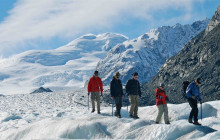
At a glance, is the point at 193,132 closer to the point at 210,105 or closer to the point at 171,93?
the point at 210,105

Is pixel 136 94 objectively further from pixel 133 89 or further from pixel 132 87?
pixel 132 87

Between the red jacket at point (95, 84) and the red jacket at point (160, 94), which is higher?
the red jacket at point (95, 84)

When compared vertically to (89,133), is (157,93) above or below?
above

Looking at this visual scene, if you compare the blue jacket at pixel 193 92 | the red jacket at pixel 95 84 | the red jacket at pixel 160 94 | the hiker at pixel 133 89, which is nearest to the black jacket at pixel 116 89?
the hiker at pixel 133 89

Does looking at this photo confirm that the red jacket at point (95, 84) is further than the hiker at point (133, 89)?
Yes

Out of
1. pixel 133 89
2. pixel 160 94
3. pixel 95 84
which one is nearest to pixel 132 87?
pixel 133 89

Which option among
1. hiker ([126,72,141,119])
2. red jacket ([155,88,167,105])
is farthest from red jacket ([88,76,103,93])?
red jacket ([155,88,167,105])

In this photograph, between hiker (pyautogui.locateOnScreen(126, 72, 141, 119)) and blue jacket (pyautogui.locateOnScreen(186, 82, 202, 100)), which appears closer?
blue jacket (pyautogui.locateOnScreen(186, 82, 202, 100))

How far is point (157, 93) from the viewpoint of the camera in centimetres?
1516

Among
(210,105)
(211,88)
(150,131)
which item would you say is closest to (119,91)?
(150,131)

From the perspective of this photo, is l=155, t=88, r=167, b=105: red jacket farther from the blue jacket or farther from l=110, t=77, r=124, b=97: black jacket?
l=110, t=77, r=124, b=97: black jacket

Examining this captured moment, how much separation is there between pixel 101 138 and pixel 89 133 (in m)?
0.82

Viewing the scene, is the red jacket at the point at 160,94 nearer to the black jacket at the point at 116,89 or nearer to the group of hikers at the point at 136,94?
the group of hikers at the point at 136,94

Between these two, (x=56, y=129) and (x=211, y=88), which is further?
(x=211, y=88)
